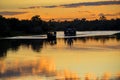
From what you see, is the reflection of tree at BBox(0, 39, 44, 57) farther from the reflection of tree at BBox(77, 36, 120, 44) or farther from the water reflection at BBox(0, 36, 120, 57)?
the reflection of tree at BBox(77, 36, 120, 44)

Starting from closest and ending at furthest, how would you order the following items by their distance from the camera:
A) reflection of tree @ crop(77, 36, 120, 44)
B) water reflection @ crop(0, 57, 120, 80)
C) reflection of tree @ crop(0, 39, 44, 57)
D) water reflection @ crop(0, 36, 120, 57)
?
1. water reflection @ crop(0, 57, 120, 80)
2. reflection of tree @ crop(0, 39, 44, 57)
3. water reflection @ crop(0, 36, 120, 57)
4. reflection of tree @ crop(77, 36, 120, 44)

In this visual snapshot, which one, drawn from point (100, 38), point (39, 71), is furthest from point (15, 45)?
point (39, 71)

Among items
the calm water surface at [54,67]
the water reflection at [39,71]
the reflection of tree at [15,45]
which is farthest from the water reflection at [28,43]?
the water reflection at [39,71]

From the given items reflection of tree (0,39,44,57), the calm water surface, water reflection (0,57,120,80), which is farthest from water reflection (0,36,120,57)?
water reflection (0,57,120,80)

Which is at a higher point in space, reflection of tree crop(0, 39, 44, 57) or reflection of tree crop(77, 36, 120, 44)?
reflection of tree crop(0, 39, 44, 57)

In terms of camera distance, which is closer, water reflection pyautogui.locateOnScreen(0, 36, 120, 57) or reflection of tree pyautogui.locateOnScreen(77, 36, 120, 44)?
water reflection pyautogui.locateOnScreen(0, 36, 120, 57)

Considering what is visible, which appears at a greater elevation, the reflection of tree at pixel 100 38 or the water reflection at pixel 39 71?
the water reflection at pixel 39 71

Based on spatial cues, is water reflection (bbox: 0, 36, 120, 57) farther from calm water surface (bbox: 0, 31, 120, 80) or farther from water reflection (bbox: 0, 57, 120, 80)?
water reflection (bbox: 0, 57, 120, 80)

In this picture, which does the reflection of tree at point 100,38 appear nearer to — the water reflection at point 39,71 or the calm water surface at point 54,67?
the calm water surface at point 54,67

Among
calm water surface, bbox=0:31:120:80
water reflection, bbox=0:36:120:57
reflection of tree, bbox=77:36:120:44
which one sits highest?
calm water surface, bbox=0:31:120:80

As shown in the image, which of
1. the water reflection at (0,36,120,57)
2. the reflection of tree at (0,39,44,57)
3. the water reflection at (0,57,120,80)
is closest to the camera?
the water reflection at (0,57,120,80)

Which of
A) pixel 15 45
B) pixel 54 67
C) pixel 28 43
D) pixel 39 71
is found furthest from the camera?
pixel 28 43

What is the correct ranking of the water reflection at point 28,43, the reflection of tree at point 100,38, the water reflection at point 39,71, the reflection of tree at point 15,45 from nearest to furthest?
the water reflection at point 39,71 < the reflection of tree at point 15,45 < the water reflection at point 28,43 < the reflection of tree at point 100,38

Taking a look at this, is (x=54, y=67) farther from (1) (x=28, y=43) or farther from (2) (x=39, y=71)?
(1) (x=28, y=43)
